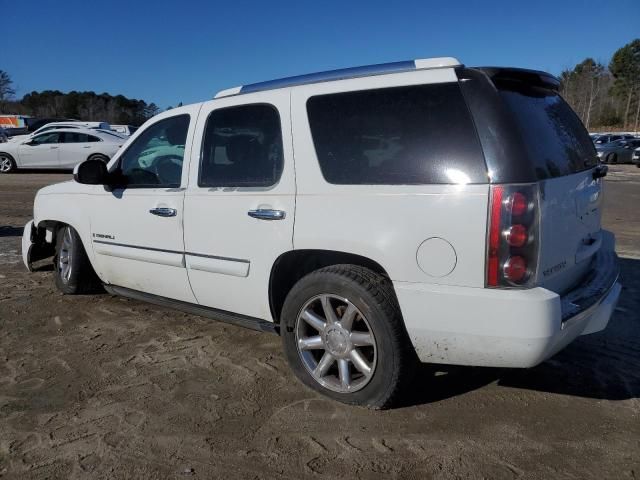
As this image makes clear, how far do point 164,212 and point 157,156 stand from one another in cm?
60

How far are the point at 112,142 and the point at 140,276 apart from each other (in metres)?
15.1

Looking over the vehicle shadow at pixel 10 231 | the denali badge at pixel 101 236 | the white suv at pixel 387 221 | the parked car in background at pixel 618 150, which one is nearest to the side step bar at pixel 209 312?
the white suv at pixel 387 221

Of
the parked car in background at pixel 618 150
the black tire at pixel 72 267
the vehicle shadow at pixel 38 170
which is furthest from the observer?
the parked car in background at pixel 618 150

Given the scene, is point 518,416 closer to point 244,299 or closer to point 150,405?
point 244,299

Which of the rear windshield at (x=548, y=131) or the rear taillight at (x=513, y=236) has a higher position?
the rear windshield at (x=548, y=131)

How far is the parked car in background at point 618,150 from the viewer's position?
29.6 m

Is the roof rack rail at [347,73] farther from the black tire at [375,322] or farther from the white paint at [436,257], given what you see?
the black tire at [375,322]

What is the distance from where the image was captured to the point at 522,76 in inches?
117

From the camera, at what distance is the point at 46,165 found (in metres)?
18.7

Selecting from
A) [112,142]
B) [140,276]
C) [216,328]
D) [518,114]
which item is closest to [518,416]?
[518,114]

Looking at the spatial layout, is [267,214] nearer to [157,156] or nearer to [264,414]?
[264,414]

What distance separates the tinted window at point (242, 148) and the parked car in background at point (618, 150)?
30096 millimetres

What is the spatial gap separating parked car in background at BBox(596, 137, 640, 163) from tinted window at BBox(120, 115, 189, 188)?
1180 inches

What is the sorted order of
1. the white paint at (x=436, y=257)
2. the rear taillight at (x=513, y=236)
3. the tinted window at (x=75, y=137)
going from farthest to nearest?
the tinted window at (x=75, y=137) < the white paint at (x=436, y=257) < the rear taillight at (x=513, y=236)
